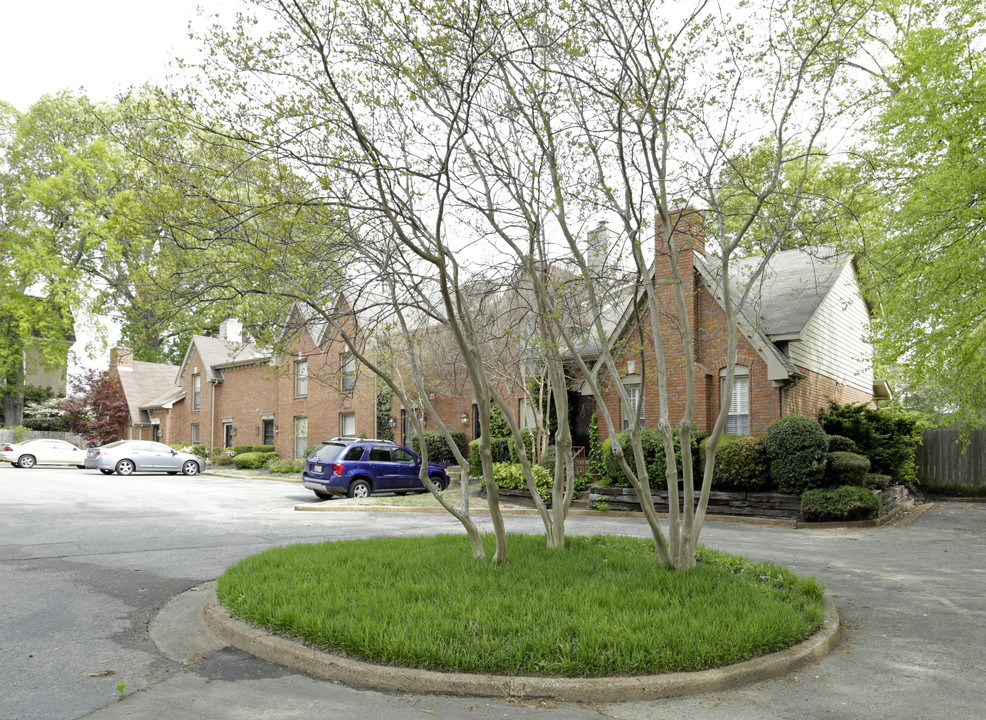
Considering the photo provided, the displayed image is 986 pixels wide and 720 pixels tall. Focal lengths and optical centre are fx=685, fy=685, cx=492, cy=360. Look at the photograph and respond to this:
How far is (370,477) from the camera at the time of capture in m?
20.4

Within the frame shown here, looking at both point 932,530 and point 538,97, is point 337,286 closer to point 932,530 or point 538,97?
point 538,97

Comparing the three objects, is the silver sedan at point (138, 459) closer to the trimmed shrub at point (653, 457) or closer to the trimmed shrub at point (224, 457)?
the trimmed shrub at point (224, 457)

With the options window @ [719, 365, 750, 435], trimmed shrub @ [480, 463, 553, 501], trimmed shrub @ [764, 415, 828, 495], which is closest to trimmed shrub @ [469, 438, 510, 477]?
trimmed shrub @ [480, 463, 553, 501]

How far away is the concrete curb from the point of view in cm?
478

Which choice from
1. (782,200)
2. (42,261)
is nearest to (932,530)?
(782,200)

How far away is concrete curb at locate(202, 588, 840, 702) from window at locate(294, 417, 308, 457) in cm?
2985

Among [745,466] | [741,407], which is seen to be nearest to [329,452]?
[745,466]

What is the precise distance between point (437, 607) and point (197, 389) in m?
40.2

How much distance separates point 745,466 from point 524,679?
12.7m

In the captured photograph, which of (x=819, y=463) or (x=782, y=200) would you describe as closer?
(x=782, y=200)

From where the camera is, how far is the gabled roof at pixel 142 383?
153ft

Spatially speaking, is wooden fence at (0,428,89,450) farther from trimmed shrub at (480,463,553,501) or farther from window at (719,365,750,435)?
window at (719,365,750,435)

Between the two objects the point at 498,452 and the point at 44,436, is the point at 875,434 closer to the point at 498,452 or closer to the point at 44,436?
the point at 498,452

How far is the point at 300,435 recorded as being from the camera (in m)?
34.6
